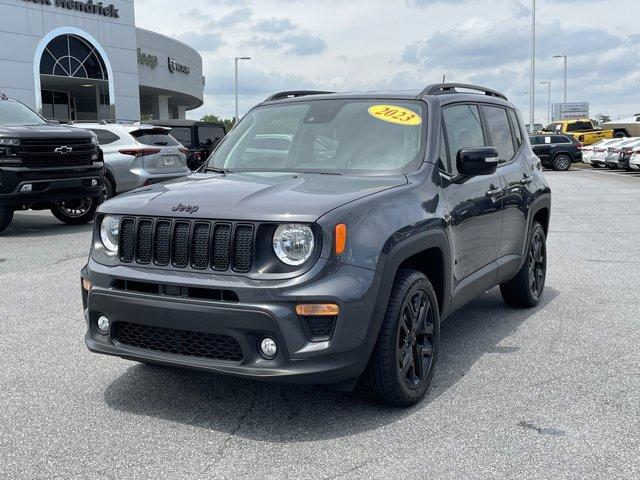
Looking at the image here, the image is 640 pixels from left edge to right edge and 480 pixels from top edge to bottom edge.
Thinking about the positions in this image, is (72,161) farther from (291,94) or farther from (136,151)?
(291,94)

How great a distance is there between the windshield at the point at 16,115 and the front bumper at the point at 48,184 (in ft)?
3.67

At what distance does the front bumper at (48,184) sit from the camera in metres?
10.5

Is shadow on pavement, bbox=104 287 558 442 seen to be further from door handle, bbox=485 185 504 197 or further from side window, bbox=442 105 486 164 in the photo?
side window, bbox=442 105 486 164

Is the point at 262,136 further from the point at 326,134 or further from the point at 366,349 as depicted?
the point at 366,349

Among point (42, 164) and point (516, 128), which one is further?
point (42, 164)

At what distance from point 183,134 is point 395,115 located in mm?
15756

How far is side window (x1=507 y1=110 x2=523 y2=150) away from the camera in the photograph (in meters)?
6.20

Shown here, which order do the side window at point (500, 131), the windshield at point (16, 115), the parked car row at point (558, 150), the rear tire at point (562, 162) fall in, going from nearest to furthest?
the side window at point (500, 131) < the windshield at point (16, 115) < the parked car row at point (558, 150) < the rear tire at point (562, 162)

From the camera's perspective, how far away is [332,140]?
15.6 ft

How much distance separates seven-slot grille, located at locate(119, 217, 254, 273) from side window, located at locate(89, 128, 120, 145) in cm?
987

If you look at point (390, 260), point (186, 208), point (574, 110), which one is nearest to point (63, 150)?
point (186, 208)

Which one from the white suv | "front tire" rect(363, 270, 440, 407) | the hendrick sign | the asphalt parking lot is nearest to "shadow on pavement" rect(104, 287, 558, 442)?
the asphalt parking lot

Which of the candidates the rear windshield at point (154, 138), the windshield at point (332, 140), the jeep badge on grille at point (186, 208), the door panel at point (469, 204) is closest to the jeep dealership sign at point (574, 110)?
the rear windshield at point (154, 138)

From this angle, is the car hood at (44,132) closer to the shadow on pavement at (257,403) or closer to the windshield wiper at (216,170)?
the windshield wiper at (216,170)
